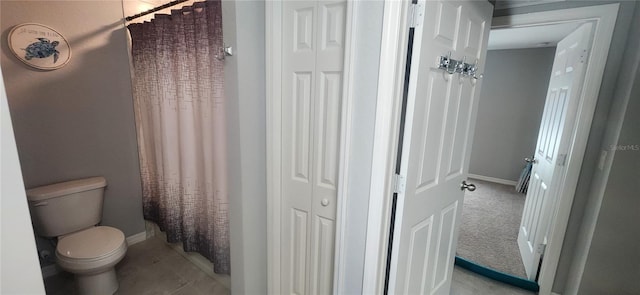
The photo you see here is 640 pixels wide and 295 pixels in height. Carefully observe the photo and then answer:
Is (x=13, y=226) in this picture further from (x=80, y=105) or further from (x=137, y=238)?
(x=137, y=238)

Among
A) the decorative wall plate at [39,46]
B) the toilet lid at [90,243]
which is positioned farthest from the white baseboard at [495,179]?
the decorative wall plate at [39,46]

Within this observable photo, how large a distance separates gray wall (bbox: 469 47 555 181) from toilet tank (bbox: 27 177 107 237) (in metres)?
3.98

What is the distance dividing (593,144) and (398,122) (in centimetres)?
139

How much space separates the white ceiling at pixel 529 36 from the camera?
1.94 metres

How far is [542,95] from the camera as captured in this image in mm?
2875

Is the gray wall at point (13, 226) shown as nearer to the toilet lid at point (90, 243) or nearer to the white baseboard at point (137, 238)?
the toilet lid at point (90, 243)

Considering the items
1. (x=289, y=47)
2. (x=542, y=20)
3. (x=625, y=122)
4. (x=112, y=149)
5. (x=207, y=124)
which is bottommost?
(x=112, y=149)

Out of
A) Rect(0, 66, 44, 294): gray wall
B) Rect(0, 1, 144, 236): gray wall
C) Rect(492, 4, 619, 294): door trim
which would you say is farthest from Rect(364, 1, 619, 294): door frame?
Rect(0, 1, 144, 236): gray wall

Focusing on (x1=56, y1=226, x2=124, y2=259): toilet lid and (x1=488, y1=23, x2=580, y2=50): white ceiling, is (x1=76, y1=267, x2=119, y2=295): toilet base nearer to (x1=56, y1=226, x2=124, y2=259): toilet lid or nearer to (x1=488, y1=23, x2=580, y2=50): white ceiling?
(x1=56, y1=226, x2=124, y2=259): toilet lid

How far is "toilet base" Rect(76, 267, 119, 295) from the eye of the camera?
1722 millimetres

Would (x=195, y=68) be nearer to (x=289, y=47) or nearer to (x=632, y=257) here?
(x=289, y=47)

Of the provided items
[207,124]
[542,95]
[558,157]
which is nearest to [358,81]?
[207,124]

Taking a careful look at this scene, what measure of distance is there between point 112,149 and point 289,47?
1834mm

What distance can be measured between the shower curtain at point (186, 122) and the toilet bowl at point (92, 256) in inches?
17.1
